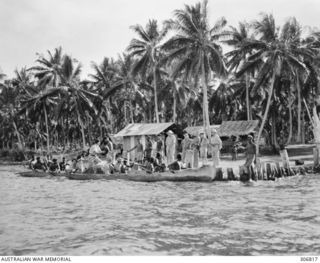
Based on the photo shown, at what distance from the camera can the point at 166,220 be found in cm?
1105

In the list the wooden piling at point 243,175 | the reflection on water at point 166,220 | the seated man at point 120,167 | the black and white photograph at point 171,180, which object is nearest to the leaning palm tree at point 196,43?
the black and white photograph at point 171,180

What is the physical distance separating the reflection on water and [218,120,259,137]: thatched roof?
20.1m

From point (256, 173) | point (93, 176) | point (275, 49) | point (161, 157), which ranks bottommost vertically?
point (93, 176)

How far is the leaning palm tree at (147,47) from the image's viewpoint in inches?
1396

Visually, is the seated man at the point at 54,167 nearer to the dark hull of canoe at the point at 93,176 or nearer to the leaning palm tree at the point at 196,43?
the dark hull of canoe at the point at 93,176

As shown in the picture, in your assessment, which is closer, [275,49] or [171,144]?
[171,144]

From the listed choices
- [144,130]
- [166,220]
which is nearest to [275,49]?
[144,130]

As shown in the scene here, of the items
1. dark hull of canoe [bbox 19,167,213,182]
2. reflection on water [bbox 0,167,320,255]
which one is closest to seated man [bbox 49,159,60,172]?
dark hull of canoe [bbox 19,167,213,182]

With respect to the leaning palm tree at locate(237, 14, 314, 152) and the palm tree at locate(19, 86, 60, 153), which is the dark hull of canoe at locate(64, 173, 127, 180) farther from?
the palm tree at locate(19, 86, 60, 153)

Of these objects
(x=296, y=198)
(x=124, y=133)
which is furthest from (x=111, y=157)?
(x=296, y=198)

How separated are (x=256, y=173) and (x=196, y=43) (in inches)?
506

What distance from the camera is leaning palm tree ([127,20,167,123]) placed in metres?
35.5

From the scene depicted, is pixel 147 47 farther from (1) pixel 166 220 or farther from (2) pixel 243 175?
(1) pixel 166 220

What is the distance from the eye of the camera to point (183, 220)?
10992mm
